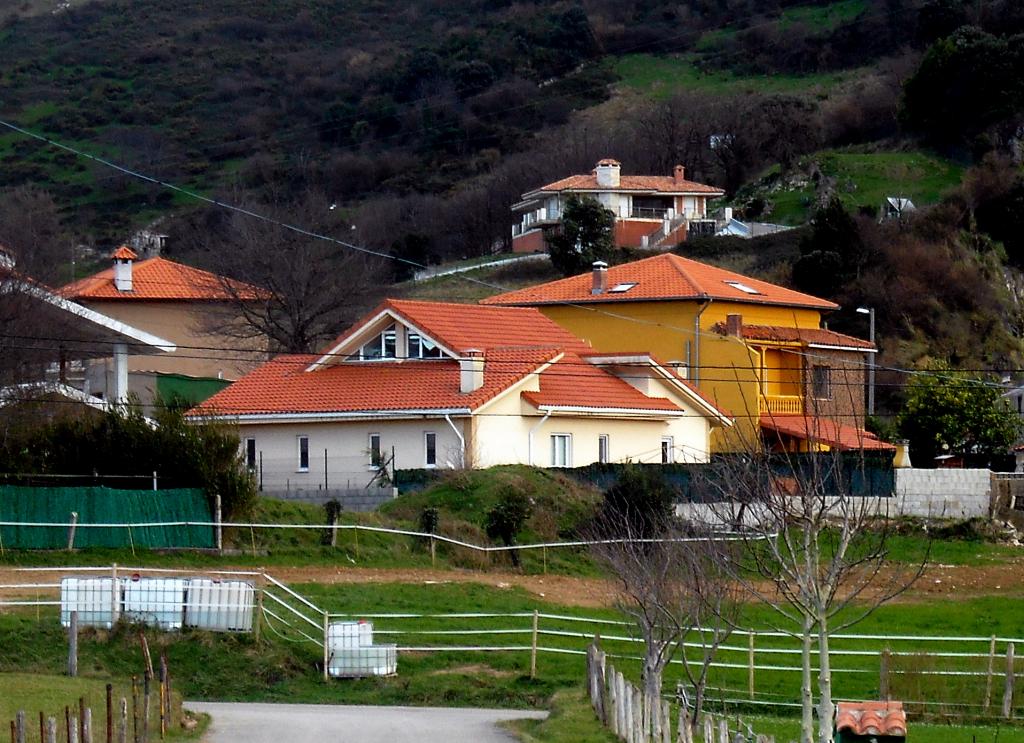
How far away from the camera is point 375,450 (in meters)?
47.3

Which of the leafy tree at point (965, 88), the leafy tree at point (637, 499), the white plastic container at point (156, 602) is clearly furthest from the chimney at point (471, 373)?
the leafy tree at point (965, 88)

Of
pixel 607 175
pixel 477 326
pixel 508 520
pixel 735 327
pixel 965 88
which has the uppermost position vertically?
pixel 965 88

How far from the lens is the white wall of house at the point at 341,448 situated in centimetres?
4656

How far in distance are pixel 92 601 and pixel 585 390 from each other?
69.1 feet

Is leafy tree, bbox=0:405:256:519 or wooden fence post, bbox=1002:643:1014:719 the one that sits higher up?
leafy tree, bbox=0:405:256:519

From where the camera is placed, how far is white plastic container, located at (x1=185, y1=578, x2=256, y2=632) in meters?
30.9

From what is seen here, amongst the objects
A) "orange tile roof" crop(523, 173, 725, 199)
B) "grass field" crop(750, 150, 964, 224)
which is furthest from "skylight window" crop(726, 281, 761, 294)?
"orange tile roof" crop(523, 173, 725, 199)

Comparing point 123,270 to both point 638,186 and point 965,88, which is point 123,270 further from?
point 965,88

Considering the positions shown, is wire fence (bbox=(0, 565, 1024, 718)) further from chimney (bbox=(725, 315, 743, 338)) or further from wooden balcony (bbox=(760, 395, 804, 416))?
chimney (bbox=(725, 315, 743, 338))

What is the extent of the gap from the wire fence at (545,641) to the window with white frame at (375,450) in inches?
501

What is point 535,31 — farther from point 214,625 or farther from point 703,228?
point 214,625

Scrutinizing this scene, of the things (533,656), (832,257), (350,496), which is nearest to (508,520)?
(350,496)

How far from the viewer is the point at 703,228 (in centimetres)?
9419

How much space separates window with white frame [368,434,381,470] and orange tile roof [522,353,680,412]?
12.3 ft
